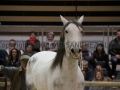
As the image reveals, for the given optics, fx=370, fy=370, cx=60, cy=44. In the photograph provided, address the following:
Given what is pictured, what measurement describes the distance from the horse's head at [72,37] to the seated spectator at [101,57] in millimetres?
3504

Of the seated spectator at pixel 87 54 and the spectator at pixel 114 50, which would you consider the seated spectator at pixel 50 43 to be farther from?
the spectator at pixel 114 50

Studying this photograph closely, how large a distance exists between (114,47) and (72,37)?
157 inches

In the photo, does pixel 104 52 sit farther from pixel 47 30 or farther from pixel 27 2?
pixel 27 2

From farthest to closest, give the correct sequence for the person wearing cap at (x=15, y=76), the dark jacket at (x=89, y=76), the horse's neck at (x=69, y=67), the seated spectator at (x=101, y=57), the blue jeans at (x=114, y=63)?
the blue jeans at (x=114, y=63) < the seated spectator at (x=101, y=57) < the dark jacket at (x=89, y=76) < the person wearing cap at (x=15, y=76) < the horse's neck at (x=69, y=67)

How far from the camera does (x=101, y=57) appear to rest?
804cm

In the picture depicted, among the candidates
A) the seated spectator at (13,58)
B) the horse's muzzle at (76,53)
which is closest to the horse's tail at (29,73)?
the seated spectator at (13,58)

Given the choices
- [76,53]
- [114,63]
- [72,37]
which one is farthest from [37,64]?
[114,63]

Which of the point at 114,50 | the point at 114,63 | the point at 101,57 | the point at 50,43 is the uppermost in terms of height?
the point at 50,43

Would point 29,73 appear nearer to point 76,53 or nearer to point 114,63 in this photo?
point 76,53

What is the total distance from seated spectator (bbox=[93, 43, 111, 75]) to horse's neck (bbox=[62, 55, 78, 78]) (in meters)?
3.50

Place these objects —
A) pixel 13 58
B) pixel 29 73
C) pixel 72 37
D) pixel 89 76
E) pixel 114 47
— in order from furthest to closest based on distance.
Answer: pixel 114 47 < pixel 13 58 < pixel 89 76 < pixel 29 73 < pixel 72 37

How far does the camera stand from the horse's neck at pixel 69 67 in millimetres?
4465

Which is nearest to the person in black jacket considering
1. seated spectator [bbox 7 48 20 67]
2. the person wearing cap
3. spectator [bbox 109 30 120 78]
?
spectator [bbox 109 30 120 78]

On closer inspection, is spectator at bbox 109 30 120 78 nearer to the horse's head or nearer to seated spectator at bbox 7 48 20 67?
seated spectator at bbox 7 48 20 67
